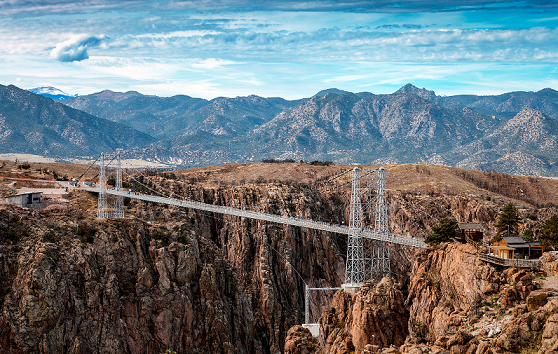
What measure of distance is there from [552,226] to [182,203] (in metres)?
61.4

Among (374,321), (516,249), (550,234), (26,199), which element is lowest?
(374,321)

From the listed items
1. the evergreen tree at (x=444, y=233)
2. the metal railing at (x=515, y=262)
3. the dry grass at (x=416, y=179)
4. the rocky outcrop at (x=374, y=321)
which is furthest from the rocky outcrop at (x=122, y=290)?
the dry grass at (x=416, y=179)

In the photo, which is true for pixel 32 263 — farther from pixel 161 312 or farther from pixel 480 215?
pixel 480 215

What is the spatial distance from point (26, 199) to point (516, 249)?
65.9 metres

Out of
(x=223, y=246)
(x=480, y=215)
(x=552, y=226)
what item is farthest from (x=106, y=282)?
(x=480, y=215)

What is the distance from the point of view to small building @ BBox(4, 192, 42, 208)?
83.9 m

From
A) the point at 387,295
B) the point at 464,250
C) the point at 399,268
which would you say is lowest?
the point at 399,268

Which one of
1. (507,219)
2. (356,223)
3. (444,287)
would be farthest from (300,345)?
(356,223)

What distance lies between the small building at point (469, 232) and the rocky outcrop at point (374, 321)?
7.95 metres

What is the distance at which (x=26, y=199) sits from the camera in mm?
85188

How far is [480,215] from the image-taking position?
11144 cm

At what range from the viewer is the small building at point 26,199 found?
83875mm

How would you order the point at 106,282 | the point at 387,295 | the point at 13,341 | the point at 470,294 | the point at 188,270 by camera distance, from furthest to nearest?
the point at 188,270 → the point at 106,282 → the point at 13,341 → the point at 387,295 → the point at 470,294

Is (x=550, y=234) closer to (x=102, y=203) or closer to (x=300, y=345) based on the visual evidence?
(x=300, y=345)
